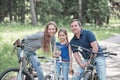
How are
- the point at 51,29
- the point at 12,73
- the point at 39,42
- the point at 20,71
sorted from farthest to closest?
the point at 39,42 → the point at 51,29 → the point at 12,73 → the point at 20,71

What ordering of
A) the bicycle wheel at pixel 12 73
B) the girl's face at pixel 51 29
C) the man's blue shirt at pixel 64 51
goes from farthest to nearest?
the man's blue shirt at pixel 64 51
the girl's face at pixel 51 29
the bicycle wheel at pixel 12 73

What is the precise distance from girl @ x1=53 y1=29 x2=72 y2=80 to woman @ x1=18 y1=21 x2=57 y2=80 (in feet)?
0.56

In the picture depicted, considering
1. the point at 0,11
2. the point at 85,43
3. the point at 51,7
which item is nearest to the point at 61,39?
the point at 85,43

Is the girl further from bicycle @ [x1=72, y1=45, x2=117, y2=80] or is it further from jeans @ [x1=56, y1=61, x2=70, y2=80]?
bicycle @ [x1=72, y1=45, x2=117, y2=80]

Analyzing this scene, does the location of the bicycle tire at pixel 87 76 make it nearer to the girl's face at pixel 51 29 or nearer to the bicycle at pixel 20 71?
the bicycle at pixel 20 71

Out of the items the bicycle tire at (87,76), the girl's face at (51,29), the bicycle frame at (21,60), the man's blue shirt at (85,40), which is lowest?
the bicycle tire at (87,76)

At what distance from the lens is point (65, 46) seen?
8531 millimetres

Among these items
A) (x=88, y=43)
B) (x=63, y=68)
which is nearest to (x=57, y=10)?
(x=63, y=68)

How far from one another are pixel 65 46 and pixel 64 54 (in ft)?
0.58

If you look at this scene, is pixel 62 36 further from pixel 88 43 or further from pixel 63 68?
pixel 88 43

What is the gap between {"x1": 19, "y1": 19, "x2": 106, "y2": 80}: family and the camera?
7.67 m

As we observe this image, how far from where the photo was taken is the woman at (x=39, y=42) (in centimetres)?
846

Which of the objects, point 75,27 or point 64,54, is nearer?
point 75,27

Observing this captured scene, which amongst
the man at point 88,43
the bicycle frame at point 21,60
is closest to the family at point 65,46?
the man at point 88,43
